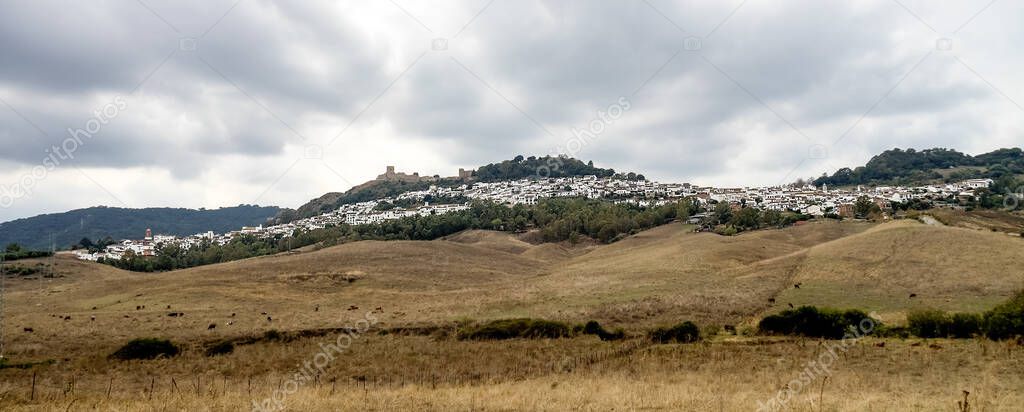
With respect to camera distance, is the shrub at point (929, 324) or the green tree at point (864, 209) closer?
the shrub at point (929, 324)

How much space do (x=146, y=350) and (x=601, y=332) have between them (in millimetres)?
22812

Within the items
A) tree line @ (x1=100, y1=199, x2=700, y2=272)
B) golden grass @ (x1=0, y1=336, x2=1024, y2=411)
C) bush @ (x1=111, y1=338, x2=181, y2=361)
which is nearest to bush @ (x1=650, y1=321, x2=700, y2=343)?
golden grass @ (x1=0, y1=336, x2=1024, y2=411)

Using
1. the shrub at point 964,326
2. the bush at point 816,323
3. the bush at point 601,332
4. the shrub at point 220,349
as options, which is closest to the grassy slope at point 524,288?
the shrub at point 220,349

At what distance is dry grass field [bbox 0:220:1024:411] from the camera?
18547 millimetres

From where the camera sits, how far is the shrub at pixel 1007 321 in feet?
82.8

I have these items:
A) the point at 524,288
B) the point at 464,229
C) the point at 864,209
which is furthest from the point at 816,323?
the point at 464,229

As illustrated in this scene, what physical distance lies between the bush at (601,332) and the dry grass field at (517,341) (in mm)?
707

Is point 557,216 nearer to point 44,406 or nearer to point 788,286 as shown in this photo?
point 788,286

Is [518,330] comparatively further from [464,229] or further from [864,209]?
[864,209]

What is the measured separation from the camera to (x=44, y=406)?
17.7m

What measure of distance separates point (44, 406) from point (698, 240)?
232 feet

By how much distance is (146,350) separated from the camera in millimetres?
29125

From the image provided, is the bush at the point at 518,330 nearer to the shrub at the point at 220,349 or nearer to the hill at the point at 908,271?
the shrub at the point at 220,349

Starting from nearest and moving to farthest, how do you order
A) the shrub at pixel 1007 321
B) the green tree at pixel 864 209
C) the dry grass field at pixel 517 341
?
the dry grass field at pixel 517 341 → the shrub at pixel 1007 321 → the green tree at pixel 864 209
